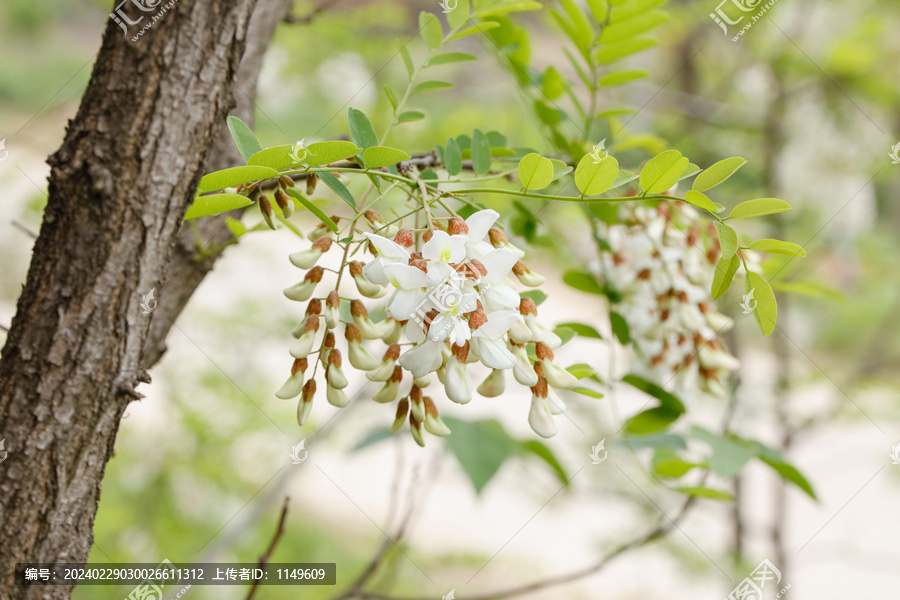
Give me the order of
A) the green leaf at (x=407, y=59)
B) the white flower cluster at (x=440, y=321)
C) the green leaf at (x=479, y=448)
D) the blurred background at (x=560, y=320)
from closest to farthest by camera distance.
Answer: the white flower cluster at (x=440, y=321)
the green leaf at (x=407, y=59)
the green leaf at (x=479, y=448)
the blurred background at (x=560, y=320)

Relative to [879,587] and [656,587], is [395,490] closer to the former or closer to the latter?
[656,587]

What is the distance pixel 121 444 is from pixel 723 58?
5.20 ft

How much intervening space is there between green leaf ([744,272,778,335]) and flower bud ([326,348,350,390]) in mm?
191

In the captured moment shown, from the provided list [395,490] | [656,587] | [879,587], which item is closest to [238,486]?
[395,490]

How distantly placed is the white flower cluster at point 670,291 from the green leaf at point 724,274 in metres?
0.15

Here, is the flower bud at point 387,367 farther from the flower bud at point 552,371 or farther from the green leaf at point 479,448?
the green leaf at point 479,448

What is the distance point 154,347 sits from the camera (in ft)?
1.31

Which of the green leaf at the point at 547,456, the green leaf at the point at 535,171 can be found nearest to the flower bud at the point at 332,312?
the green leaf at the point at 535,171

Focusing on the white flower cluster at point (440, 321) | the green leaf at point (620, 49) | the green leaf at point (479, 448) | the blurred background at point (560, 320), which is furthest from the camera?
the blurred background at point (560, 320)

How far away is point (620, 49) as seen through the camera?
0.46 metres

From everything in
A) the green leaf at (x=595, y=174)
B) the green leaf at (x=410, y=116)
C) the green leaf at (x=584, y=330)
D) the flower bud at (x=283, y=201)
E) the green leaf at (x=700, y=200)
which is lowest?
the green leaf at (x=700, y=200)

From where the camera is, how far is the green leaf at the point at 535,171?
0.94 ft

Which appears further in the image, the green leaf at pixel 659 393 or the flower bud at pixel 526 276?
the green leaf at pixel 659 393

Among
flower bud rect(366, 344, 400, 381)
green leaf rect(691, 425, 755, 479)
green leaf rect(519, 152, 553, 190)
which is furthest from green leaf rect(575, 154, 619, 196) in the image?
green leaf rect(691, 425, 755, 479)
